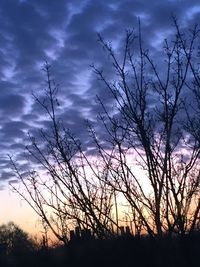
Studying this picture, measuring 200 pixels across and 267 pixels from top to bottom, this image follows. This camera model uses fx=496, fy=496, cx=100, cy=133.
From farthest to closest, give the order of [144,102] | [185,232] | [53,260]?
[53,260] → [144,102] → [185,232]

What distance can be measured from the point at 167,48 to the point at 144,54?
19.0 inches

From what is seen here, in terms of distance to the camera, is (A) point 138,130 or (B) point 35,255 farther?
(B) point 35,255

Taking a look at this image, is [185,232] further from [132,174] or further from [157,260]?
[132,174]

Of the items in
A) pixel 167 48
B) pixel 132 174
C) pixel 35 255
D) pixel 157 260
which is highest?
pixel 167 48

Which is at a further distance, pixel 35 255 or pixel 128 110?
pixel 35 255

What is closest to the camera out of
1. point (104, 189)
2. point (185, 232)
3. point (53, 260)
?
point (185, 232)

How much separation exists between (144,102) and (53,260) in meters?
4.57

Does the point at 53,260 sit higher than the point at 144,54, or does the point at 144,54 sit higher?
the point at 144,54

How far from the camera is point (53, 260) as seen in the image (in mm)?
11820

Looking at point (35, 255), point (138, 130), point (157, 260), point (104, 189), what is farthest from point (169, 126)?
point (35, 255)

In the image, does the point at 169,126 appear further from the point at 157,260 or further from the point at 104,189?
the point at 104,189

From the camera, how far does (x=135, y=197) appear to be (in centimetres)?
1005


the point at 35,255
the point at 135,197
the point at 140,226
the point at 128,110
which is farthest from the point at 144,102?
the point at 35,255

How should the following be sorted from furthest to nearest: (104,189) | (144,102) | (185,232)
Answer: (104,189) → (144,102) → (185,232)
